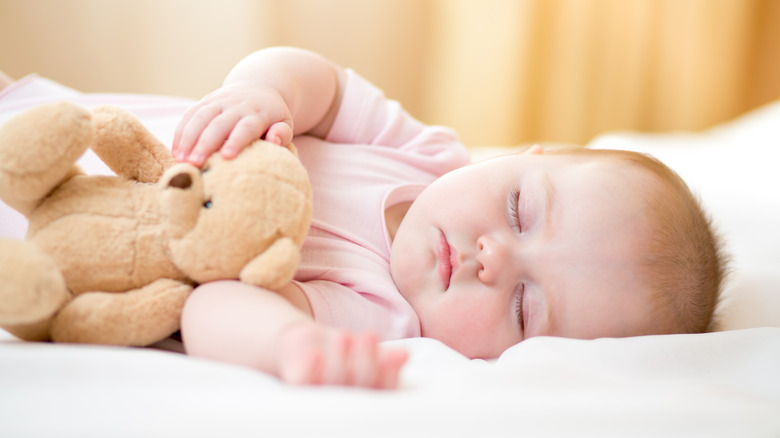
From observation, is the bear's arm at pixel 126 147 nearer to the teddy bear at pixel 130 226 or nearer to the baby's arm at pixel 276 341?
the teddy bear at pixel 130 226

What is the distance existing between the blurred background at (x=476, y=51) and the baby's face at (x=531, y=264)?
1509 millimetres

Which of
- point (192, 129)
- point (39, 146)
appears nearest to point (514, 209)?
point (192, 129)

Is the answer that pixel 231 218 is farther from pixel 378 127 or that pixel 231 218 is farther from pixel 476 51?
pixel 476 51

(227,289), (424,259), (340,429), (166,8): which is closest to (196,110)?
(227,289)

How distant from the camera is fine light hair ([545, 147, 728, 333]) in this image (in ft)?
2.96

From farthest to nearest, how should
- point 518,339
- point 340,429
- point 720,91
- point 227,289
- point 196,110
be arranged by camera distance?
point 720,91, point 518,339, point 196,110, point 227,289, point 340,429

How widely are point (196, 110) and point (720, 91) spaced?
9.15 ft

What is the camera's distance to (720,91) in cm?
295

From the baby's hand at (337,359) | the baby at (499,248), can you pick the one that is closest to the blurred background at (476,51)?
the baby at (499,248)

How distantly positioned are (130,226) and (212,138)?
5.5 inches

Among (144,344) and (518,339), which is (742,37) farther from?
(144,344)

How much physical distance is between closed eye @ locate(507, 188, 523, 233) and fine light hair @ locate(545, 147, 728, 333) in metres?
0.16

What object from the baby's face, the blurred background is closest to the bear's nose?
the baby's face

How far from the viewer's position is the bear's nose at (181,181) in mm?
665
